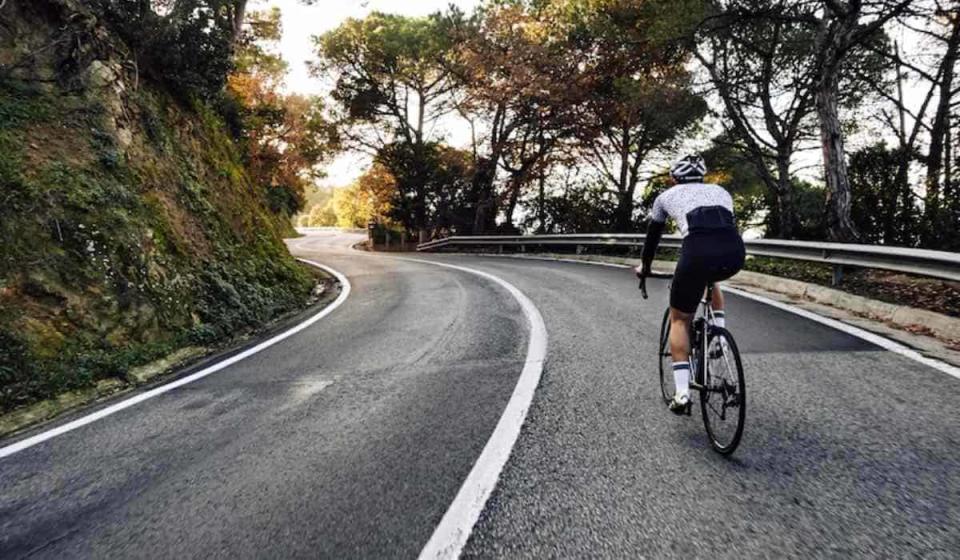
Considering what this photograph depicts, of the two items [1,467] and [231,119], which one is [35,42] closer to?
[231,119]

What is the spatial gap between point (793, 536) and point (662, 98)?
15.3 metres

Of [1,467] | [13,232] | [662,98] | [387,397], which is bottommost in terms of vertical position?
[1,467]

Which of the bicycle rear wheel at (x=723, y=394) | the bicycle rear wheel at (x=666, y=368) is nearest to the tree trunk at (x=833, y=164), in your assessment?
the bicycle rear wheel at (x=666, y=368)

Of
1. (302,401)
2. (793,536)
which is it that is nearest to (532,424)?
(793,536)

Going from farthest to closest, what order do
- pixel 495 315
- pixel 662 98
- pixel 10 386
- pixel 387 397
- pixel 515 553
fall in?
pixel 662 98 → pixel 495 315 → pixel 10 386 → pixel 387 397 → pixel 515 553

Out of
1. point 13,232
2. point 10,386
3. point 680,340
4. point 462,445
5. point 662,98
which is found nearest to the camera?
→ point 462,445

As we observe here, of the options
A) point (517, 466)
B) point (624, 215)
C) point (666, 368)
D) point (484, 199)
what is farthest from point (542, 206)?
point (517, 466)

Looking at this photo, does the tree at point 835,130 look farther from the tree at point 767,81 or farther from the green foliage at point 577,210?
the green foliage at point 577,210

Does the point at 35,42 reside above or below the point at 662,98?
below

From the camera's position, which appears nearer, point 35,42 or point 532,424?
point 532,424

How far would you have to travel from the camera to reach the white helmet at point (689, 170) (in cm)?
342

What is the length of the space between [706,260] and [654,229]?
0.61 m

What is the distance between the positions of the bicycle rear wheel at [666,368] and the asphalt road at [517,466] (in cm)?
15

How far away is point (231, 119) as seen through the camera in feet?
42.5
